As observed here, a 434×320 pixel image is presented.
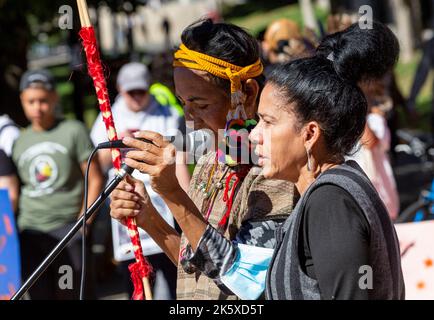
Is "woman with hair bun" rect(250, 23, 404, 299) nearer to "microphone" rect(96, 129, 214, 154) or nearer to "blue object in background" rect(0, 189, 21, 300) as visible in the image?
"microphone" rect(96, 129, 214, 154)

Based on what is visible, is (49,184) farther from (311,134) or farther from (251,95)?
(311,134)

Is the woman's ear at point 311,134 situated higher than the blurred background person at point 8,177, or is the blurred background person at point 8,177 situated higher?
the blurred background person at point 8,177

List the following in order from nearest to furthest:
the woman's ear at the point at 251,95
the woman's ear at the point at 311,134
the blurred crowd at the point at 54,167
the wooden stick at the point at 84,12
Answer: the woman's ear at the point at 311,134 < the wooden stick at the point at 84,12 < the woman's ear at the point at 251,95 < the blurred crowd at the point at 54,167

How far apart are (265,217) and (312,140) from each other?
38 cm

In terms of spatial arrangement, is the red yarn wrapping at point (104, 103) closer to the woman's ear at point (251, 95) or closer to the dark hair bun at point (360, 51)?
the woman's ear at point (251, 95)

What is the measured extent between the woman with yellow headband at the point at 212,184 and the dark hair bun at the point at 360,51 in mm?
351

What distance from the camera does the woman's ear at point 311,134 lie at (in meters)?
2.23

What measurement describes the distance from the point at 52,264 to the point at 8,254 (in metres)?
0.39

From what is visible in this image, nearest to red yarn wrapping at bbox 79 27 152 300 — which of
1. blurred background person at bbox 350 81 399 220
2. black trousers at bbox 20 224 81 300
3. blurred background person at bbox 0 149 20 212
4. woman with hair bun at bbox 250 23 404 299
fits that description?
woman with hair bun at bbox 250 23 404 299

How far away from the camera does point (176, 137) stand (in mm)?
2924

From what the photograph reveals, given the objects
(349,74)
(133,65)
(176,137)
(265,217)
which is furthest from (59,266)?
(349,74)

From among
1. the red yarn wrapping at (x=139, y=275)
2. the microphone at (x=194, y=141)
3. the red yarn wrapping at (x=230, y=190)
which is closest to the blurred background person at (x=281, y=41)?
the microphone at (x=194, y=141)

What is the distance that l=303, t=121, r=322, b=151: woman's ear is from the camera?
7.32ft

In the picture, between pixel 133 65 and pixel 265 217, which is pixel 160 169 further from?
pixel 133 65
